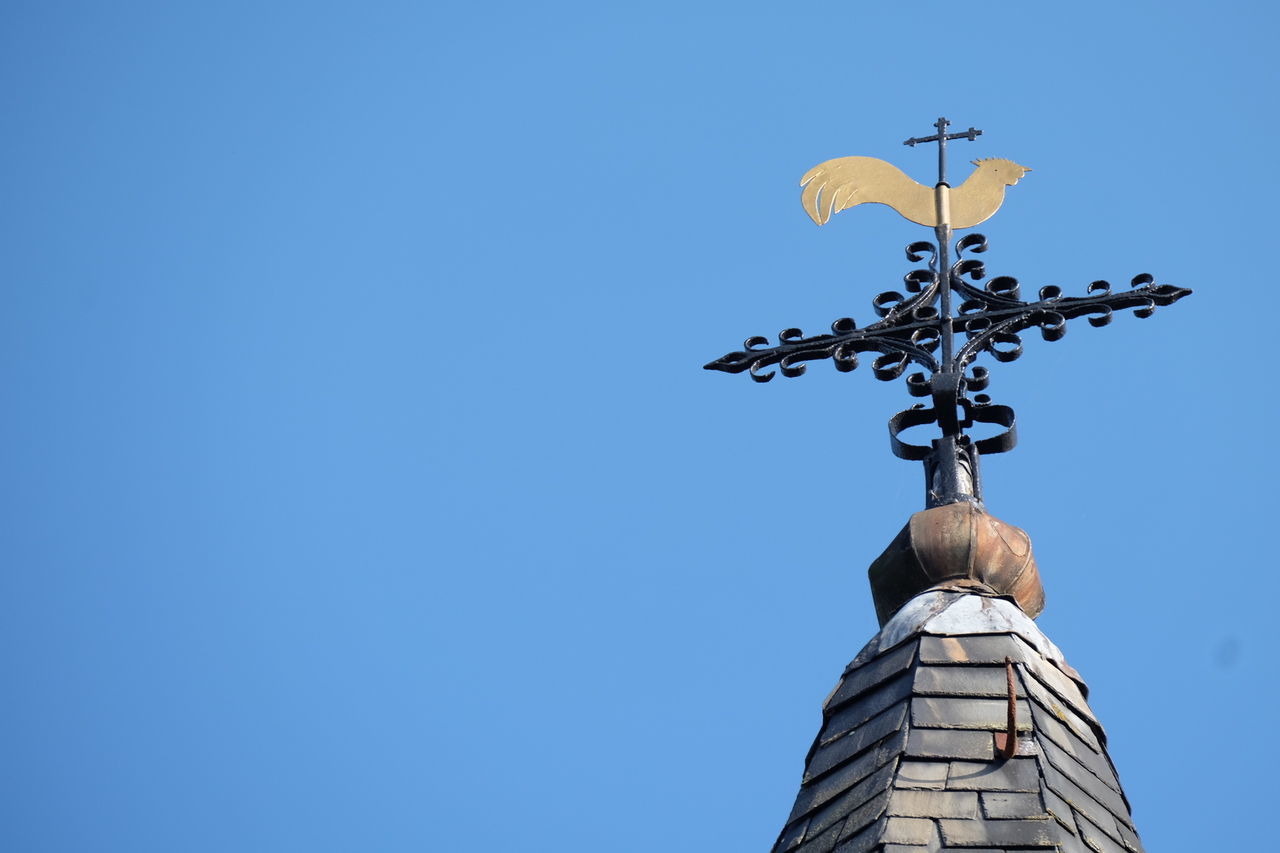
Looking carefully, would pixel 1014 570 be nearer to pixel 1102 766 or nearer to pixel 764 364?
pixel 1102 766

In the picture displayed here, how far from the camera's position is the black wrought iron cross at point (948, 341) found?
9344mm

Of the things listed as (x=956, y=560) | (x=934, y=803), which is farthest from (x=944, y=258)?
(x=934, y=803)

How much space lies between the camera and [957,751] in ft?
24.3

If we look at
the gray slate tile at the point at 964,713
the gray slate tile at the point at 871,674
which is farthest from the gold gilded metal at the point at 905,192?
the gray slate tile at the point at 964,713

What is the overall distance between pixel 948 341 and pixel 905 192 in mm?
980

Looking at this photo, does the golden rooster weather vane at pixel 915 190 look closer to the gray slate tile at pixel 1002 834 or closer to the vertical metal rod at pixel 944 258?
the vertical metal rod at pixel 944 258

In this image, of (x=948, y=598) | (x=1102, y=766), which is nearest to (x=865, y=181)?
(x=948, y=598)

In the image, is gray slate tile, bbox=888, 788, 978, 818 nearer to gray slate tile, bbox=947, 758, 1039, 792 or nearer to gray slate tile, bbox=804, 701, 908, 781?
gray slate tile, bbox=947, 758, 1039, 792

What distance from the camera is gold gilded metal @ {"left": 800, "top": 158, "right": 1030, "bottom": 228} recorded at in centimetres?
1007

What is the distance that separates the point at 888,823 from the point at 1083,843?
2.03ft

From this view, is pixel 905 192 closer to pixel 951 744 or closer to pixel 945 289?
pixel 945 289

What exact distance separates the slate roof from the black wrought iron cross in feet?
3.31

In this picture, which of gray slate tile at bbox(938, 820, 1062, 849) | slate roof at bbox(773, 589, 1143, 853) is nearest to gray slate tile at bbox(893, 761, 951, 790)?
slate roof at bbox(773, 589, 1143, 853)

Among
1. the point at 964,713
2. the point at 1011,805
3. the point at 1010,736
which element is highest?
the point at 964,713
